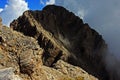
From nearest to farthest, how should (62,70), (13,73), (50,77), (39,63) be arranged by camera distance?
1. (13,73)
2. (39,63)
3. (50,77)
4. (62,70)

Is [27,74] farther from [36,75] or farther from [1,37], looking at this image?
[1,37]

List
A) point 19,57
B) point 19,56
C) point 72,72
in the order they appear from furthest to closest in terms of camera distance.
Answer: point 72,72 < point 19,56 < point 19,57

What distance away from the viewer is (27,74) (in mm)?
65688

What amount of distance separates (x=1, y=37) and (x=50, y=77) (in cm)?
1730

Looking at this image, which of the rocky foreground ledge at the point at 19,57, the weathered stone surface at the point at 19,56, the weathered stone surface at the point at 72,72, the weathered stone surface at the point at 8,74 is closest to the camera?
the weathered stone surface at the point at 8,74

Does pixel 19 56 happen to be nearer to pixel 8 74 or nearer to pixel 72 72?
pixel 8 74

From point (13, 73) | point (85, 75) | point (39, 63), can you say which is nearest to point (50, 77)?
point (39, 63)

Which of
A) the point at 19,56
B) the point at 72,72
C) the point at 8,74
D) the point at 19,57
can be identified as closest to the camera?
the point at 8,74

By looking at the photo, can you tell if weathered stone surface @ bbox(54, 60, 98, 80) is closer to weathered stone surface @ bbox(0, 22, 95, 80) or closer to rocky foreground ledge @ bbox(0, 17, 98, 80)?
rocky foreground ledge @ bbox(0, 17, 98, 80)

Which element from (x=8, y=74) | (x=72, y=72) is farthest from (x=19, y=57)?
(x=72, y=72)

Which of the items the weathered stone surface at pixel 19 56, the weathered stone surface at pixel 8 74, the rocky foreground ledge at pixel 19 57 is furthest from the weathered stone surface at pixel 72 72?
the weathered stone surface at pixel 8 74

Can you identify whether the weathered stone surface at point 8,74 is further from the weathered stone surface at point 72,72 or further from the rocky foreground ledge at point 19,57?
the weathered stone surface at point 72,72

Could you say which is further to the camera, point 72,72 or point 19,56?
point 72,72

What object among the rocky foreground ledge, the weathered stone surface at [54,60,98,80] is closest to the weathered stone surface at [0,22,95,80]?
the rocky foreground ledge
